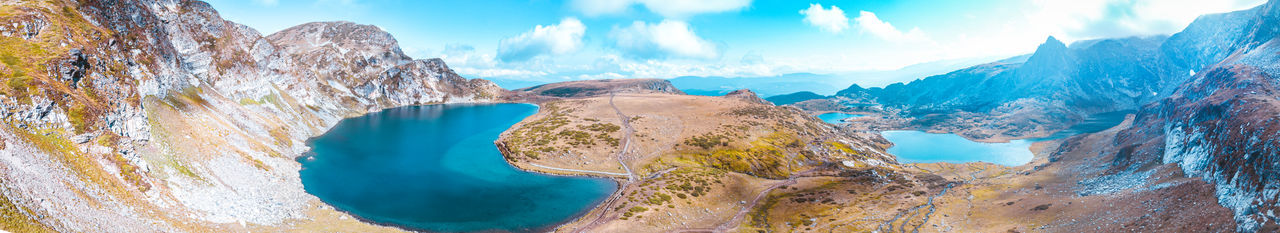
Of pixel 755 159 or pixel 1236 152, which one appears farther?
pixel 755 159

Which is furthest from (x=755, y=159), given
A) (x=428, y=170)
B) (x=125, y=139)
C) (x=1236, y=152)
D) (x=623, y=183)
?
(x=125, y=139)

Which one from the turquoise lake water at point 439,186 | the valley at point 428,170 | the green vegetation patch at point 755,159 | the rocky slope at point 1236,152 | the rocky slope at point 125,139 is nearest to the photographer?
the rocky slope at point 125,139

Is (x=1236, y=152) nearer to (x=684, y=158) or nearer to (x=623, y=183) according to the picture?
(x=684, y=158)

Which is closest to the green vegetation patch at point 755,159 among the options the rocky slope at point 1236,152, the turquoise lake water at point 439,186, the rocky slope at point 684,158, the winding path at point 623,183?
the rocky slope at point 684,158

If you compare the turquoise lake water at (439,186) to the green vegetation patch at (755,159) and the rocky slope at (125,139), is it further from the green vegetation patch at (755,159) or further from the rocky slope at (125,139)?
the green vegetation patch at (755,159)

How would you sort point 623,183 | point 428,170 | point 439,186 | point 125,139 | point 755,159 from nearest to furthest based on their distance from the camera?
1. point 125,139
2. point 439,186
3. point 623,183
4. point 428,170
5. point 755,159

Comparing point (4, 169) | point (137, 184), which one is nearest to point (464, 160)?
point (137, 184)

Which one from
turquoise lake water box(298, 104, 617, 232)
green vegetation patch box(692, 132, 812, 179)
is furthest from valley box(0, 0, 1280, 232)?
green vegetation patch box(692, 132, 812, 179)

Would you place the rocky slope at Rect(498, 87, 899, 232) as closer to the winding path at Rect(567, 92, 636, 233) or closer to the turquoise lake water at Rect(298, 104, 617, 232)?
the winding path at Rect(567, 92, 636, 233)
